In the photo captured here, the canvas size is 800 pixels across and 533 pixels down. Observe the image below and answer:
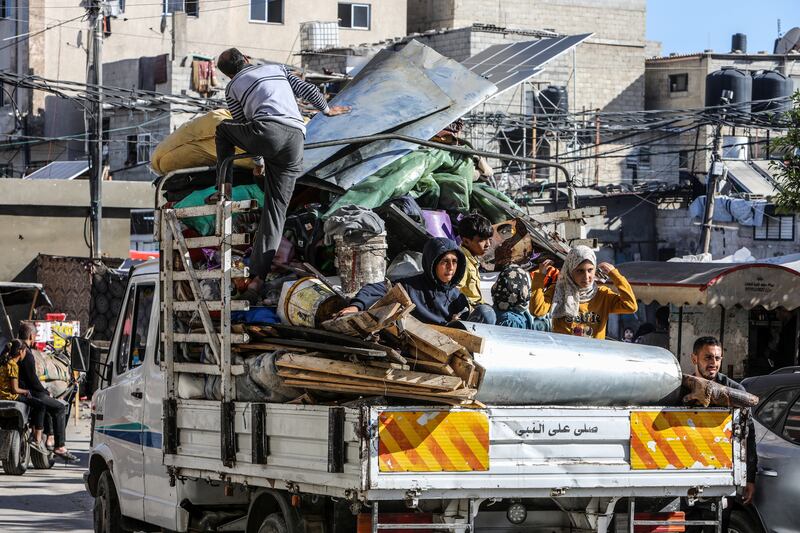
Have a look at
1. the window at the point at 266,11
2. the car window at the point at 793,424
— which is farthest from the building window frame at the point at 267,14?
the car window at the point at 793,424

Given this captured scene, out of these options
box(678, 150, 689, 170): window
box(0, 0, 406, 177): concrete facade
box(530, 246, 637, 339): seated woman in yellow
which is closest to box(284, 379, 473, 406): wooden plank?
box(530, 246, 637, 339): seated woman in yellow

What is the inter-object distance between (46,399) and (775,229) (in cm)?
2596

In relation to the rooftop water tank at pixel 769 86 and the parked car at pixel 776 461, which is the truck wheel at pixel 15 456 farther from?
the rooftop water tank at pixel 769 86

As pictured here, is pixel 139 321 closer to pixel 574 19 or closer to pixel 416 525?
pixel 416 525

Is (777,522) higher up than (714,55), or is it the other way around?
(714,55)

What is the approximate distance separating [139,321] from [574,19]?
1786 inches

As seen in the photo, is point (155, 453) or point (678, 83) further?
point (678, 83)

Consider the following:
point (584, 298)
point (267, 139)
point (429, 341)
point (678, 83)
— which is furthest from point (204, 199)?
point (678, 83)

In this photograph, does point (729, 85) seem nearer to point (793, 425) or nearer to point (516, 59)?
point (516, 59)

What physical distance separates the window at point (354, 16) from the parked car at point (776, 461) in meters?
42.7

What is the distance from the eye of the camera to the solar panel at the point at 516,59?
27594 millimetres

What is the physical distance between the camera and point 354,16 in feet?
166

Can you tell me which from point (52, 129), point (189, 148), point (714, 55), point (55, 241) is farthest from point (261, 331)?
point (714, 55)

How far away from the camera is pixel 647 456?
6812mm
